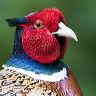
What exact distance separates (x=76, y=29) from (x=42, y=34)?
1.01 m

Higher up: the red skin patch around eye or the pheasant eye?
the pheasant eye

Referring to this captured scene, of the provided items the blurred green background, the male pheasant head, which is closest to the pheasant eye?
the male pheasant head

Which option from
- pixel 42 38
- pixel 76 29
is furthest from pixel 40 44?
pixel 76 29

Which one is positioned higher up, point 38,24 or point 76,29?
point 38,24

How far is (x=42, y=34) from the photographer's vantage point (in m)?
2.12

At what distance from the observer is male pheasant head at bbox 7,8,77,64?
212cm

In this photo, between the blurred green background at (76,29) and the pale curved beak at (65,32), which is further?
the blurred green background at (76,29)

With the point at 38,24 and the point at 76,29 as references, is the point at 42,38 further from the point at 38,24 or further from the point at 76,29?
the point at 76,29

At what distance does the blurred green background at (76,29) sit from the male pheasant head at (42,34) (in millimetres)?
843

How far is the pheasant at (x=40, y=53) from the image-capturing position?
6.88 feet

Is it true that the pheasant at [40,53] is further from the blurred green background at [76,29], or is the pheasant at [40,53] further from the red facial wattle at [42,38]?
the blurred green background at [76,29]

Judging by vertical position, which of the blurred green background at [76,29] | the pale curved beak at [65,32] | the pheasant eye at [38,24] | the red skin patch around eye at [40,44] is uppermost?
the pheasant eye at [38,24]

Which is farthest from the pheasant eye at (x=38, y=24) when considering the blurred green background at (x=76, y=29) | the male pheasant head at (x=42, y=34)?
the blurred green background at (x=76, y=29)

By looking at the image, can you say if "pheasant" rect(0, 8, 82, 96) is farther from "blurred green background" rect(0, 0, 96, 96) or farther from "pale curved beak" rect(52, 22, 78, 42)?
"blurred green background" rect(0, 0, 96, 96)
